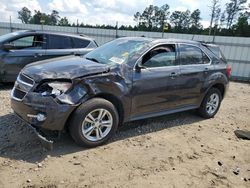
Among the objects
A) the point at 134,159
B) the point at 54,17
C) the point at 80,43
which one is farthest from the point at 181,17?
the point at 134,159

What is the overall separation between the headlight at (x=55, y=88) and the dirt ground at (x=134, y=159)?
87cm

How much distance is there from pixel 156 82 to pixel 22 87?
88.5 inches

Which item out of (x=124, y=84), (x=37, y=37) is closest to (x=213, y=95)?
(x=124, y=84)

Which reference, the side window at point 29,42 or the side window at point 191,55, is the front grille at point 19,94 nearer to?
the side window at point 191,55

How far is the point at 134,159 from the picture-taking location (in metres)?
3.88

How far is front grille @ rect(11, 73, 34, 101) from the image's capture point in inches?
154

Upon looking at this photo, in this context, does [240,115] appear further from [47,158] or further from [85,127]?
[47,158]

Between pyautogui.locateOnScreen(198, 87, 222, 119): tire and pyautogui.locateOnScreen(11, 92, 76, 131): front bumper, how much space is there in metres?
3.25

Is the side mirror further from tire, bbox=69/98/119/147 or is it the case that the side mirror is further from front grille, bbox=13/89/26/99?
tire, bbox=69/98/119/147

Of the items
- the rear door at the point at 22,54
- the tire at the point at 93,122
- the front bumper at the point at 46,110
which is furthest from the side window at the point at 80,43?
the front bumper at the point at 46,110

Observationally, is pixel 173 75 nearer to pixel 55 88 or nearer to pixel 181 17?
pixel 55 88

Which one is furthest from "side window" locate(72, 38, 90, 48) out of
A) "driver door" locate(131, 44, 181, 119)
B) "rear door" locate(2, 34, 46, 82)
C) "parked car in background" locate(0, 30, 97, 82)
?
"driver door" locate(131, 44, 181, 119)

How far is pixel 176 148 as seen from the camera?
14.3 feet

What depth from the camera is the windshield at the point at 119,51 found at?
14.8ft
